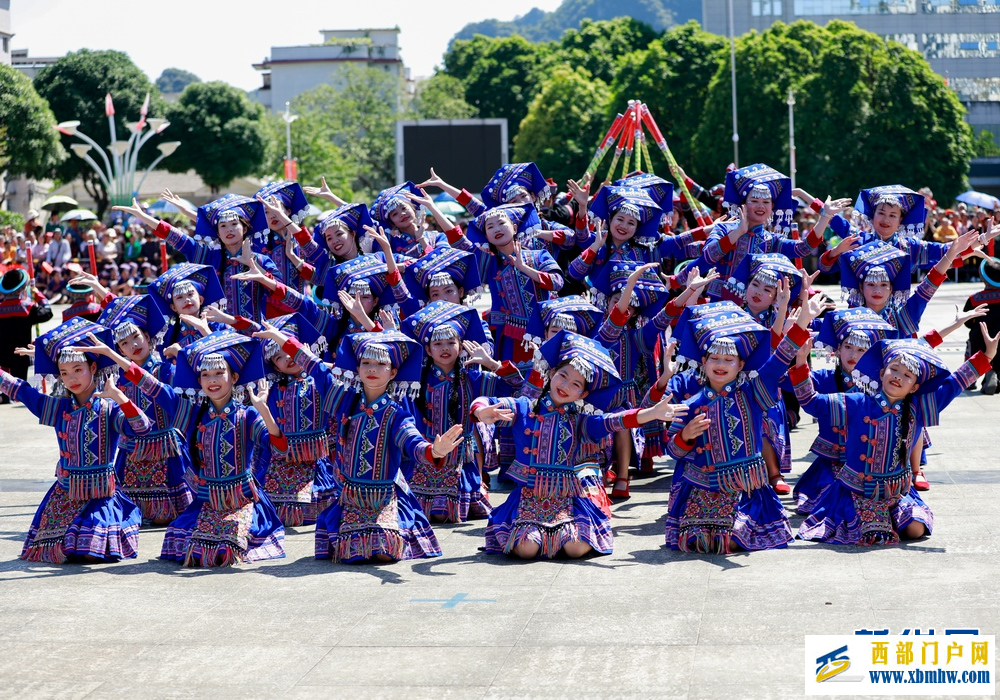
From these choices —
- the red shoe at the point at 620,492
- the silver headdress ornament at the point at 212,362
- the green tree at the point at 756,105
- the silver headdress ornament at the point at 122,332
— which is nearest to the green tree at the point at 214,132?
the green tree at the point at 756,105

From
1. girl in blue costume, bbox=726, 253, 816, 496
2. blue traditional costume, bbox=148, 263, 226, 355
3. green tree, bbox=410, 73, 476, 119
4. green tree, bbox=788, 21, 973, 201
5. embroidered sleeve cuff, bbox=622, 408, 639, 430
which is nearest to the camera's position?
embroidered sleeve cuff, bbox=622, 408, 639, 430

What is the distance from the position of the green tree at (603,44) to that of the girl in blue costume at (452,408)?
59.2 meters

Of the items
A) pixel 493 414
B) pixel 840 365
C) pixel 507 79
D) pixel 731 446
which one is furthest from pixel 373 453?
pixel 507 79

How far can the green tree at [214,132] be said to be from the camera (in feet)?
185

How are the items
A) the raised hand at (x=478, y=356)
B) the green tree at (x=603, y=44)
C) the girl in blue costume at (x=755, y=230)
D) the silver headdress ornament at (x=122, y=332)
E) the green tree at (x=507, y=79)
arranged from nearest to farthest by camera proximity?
the raised hand at (x=478, y=356)
the silver headdress ornament at (x=122, y=332)
the girl in blue costume at (x=755, y=230)
the green tree at (x=603, y=44)
the green tree at (x=507, y=79)

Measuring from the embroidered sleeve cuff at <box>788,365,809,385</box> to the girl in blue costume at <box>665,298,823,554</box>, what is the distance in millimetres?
113

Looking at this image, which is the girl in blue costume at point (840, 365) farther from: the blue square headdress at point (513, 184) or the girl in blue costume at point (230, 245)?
the girl in blue costume at point (230, 245)

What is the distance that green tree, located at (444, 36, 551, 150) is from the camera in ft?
243

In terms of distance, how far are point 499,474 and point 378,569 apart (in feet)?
9.63

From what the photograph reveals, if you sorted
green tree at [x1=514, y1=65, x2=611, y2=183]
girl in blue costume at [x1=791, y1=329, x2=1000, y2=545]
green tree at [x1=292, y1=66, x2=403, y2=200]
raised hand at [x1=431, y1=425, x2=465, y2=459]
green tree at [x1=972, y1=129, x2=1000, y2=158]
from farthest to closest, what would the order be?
green tree at [x1=292, y1=66, x2=403, y2=200], green tree at [x1=972, y1=129, x2=1000, y2=158], green tree at [x1=514, y1=65, x2=611, y2=183], girl in blue costume at [x1=791, y1=329, x2=1000, y2=545], raised hand at [x1=431, y1=425, x2=465, y2=459]

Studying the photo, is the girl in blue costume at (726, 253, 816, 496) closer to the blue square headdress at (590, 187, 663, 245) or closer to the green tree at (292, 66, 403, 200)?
the blue square headdress at (590, 187, 663, 245)

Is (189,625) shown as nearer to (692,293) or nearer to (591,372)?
(591,372)

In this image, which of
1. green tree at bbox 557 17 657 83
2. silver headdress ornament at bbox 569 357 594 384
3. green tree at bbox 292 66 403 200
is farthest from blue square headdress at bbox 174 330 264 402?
green tree at bbox 557 17 657 83

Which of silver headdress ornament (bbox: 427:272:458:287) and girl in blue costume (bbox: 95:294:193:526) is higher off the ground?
silver headdress ornament (bbox: 427:272:458:287)
